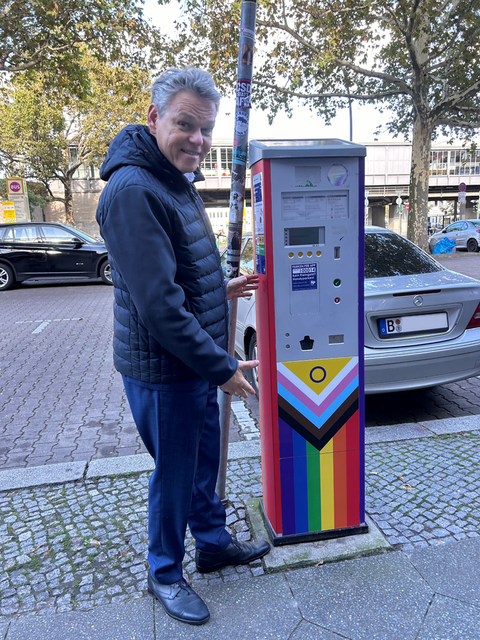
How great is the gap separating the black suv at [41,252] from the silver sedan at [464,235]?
14935mm

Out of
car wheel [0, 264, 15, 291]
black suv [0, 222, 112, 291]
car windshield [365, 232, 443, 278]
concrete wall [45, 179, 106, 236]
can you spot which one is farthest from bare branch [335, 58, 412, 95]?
concrete wall [45, 179, 106, 236]

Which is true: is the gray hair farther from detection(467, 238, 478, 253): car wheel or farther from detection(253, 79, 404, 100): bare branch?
detection(467, 238, 478, 253): car wheel

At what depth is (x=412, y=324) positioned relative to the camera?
12.1 feet

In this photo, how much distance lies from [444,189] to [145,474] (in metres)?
61.7

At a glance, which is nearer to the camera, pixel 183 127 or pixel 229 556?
pixel 183 127

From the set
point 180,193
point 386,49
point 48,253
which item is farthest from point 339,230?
point 386,49

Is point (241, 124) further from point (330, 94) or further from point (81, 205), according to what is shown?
point (81, 205)

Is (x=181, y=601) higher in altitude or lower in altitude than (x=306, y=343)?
lower

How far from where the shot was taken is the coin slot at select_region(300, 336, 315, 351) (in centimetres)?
220

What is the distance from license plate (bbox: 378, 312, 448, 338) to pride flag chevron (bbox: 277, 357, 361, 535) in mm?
1459

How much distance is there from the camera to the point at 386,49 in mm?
13922

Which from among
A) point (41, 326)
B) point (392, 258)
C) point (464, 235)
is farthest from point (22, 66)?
point (464, 235)

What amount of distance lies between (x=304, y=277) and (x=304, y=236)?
17cm

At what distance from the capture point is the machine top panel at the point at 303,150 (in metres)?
1.98
